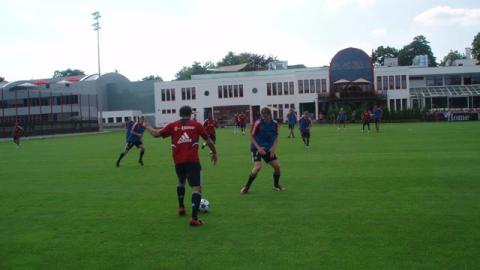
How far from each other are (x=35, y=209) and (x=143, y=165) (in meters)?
7.67

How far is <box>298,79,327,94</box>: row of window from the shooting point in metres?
68.2

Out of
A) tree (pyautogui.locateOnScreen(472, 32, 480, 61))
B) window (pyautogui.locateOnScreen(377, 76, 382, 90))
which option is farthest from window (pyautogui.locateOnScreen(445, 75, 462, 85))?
window (pyautogui.locateOnScreen(377, 76, 382, 90))

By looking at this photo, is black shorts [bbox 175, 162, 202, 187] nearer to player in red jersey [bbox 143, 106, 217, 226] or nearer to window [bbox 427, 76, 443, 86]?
player in red jersey [bbox 143, 106, 217, 226]

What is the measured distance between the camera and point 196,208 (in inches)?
299

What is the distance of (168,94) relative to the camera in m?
75.4

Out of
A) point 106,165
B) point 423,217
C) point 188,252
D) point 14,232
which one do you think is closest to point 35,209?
point 14,232

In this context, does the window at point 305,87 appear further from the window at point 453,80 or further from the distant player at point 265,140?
the distant player at point 265,140

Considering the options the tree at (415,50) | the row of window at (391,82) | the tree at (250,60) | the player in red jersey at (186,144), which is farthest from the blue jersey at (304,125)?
Answer: the tree at (415,50)

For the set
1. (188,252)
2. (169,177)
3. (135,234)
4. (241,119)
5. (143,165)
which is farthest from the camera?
(241,119)

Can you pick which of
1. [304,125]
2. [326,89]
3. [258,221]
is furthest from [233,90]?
[258,221]

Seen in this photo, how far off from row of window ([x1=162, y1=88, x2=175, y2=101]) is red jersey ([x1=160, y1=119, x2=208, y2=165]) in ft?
224

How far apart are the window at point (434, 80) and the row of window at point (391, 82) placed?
1117 centimetres

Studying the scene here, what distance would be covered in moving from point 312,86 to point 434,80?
68.9ft

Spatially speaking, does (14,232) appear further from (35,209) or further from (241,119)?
(241,119)
